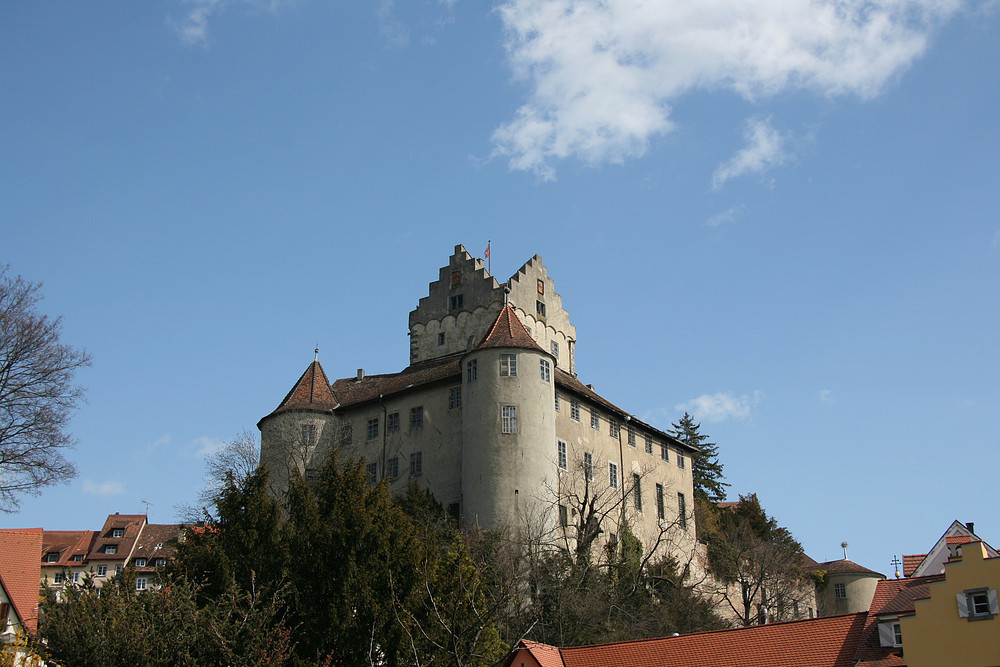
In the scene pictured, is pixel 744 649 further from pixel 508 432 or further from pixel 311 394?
pixel 311 394

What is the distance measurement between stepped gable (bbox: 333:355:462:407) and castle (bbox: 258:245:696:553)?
120 millimetres

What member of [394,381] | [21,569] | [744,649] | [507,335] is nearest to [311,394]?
[394,381]

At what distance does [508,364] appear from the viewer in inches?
1946

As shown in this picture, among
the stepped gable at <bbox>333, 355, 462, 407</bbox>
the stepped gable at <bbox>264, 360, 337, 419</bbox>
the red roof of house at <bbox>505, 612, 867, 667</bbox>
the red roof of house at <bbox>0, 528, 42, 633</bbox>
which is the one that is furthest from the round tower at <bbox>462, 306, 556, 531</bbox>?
the red roof of house at <bbox>0, 528, 42, 633</bbox>

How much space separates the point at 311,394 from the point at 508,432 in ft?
41.1

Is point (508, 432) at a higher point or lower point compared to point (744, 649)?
higher

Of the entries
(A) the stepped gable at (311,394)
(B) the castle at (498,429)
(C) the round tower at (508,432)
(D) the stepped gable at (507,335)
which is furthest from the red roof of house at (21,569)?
(D) the stepped gable at (507,335)

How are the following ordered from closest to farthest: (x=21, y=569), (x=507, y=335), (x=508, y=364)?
(x=21, y=569)
(x=508, y=364)
(x=507, y=335)

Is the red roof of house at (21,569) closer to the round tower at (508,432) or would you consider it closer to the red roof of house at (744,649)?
the round tower at (508,432)

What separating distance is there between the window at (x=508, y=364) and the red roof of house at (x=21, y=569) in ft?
65.1

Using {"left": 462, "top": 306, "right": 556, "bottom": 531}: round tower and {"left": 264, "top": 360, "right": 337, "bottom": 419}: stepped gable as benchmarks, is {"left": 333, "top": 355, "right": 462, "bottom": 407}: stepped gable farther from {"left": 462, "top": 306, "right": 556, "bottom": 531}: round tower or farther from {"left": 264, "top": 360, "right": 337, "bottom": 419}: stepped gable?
{"left": 462, "top": 306, "right": 556, "bottom": 531}: round tower

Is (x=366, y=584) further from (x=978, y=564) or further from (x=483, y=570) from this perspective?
(x=978, y=564)

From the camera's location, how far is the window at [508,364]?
49.3m

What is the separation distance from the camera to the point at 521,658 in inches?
1174
